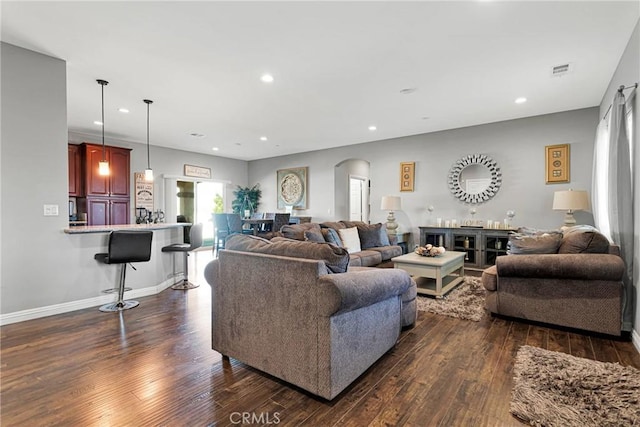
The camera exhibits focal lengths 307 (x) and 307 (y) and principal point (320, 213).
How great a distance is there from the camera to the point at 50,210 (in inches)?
129

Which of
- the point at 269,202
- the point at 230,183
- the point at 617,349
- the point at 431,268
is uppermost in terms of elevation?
the point at 230,183

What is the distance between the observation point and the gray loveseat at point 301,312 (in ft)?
5.82

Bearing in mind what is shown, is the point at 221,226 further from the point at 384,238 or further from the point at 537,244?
the point at 537,244

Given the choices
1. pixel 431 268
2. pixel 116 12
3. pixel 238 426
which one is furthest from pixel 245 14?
pixel 431 268

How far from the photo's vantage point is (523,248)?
3242 mm

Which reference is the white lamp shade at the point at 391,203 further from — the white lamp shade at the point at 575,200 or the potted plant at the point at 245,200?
the potted plant at the point at 245,200

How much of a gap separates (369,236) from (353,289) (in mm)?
3719

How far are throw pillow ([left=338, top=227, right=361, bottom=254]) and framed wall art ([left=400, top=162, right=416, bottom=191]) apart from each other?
2.10 meters

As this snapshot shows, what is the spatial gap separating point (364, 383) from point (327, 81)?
331 centimetres

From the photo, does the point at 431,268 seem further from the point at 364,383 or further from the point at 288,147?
the point at 288,147

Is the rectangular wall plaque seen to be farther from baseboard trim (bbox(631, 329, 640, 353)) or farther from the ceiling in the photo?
baseboard trim (bbox(631, 329, 640, 353))

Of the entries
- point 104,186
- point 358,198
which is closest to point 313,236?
point 104,186

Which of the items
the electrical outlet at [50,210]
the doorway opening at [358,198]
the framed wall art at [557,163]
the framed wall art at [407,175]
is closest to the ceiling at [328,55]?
the framed wall art at [557,163]

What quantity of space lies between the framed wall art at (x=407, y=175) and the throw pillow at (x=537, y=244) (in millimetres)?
3437
